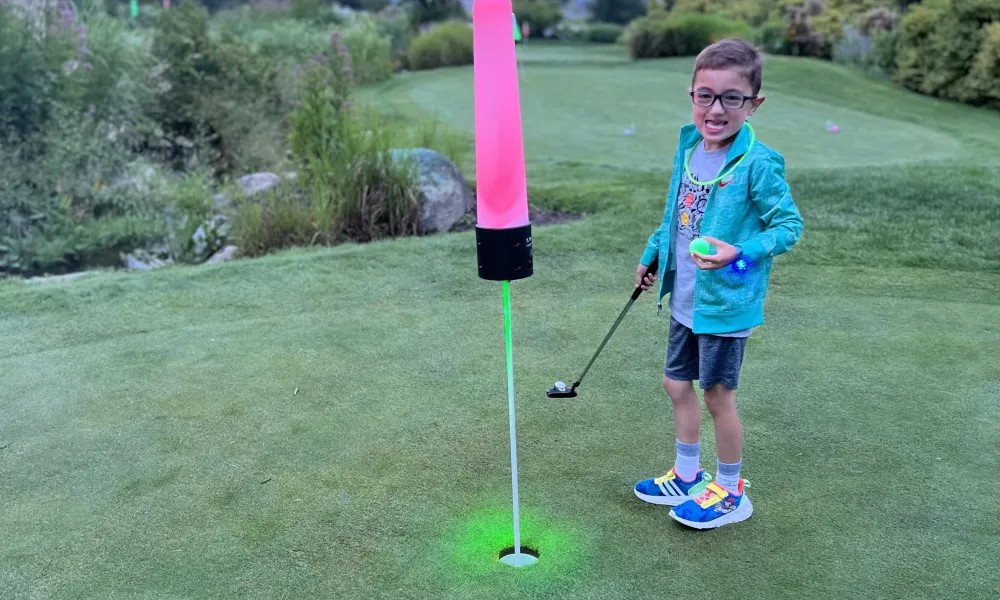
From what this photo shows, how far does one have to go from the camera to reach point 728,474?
249 cm

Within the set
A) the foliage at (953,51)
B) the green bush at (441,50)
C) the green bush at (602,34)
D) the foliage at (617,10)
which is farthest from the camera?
the foliage at (617,10)

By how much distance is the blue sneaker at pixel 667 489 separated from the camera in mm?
2580

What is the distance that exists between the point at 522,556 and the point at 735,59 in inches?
57.7

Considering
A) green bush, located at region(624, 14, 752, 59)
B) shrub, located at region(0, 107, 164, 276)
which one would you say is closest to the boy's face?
shrub, located at region(0, 107, 164, 276)

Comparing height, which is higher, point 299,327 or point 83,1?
point 83,1

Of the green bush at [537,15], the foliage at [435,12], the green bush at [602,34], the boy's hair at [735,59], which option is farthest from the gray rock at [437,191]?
the green bush at [602,34]

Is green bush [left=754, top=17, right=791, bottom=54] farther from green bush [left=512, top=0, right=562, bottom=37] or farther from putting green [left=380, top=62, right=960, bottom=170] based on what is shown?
green bush [left=512, top=0, right=562, bottom=37]

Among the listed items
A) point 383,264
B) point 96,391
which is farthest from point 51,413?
point 383,264

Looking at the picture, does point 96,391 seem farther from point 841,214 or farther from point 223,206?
point 841,214

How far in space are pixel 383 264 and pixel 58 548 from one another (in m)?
3.03

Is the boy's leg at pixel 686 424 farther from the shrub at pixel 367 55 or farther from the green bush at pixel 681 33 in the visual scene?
the green bush at pixel 681 33

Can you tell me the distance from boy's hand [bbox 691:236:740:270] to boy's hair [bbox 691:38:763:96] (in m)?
0.42

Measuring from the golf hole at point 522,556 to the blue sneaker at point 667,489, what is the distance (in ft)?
1.45

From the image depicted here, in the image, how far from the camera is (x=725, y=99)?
86.9 inches
